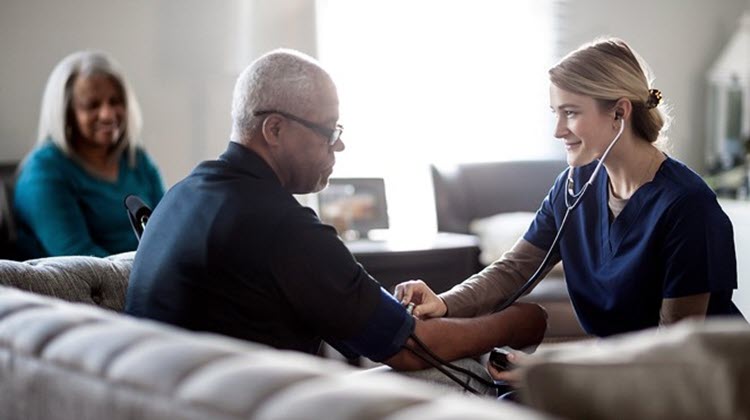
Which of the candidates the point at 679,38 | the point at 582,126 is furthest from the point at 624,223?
the point at 679,38

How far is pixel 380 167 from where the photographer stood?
4723 mm

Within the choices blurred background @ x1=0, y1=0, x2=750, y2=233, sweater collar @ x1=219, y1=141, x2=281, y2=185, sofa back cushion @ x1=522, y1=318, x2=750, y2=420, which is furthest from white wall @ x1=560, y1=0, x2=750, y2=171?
sofa back cushion @ x1=522, y1=318, x2=750, y2=420

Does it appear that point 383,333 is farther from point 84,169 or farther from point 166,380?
point 84,169

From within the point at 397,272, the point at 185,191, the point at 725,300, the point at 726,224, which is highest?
the point at 185,191

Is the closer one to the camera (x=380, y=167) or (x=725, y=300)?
(x=725, y=300)

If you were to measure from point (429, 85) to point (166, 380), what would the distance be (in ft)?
13.0

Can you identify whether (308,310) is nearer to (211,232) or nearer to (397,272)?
(211,232)

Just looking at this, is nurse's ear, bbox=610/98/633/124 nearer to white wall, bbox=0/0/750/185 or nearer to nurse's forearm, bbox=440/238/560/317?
nurse's forearm, bbox=440/238/560/317

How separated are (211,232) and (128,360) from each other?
0.75 meters

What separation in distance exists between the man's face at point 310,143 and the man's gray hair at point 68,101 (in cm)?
170

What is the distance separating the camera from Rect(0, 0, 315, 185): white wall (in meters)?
3.94

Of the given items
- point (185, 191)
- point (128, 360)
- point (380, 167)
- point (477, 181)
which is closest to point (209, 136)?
point (380, 167)

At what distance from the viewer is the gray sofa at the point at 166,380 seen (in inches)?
32.0

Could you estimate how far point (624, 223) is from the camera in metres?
2.10
